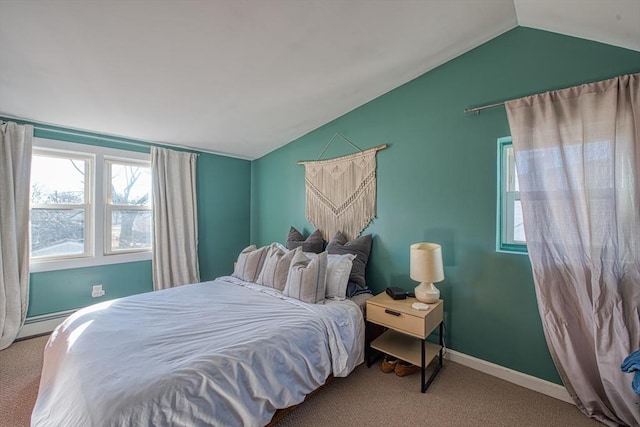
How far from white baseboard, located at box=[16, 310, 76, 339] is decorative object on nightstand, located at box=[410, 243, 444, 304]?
371cm

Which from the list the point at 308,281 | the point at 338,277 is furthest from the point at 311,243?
the point at 308,281

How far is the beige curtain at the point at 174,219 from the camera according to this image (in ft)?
11.3

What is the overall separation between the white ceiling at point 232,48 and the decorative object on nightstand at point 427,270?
1.68 meters

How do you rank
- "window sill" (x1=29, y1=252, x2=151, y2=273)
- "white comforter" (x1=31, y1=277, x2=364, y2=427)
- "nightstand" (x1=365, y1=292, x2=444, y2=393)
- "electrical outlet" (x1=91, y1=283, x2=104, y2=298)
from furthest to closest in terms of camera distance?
1. "electrical outlet" (x1=91, y1=283, x2=104, y2=298)
2. "window sill" (x1=29, y1=252, x2=151, y2=273)
3. "nightstand" (x1=365, y1=292, x2=444, y2=393)
4. "white comforter" (x1=31, y1=277, x2=364, y2=427)

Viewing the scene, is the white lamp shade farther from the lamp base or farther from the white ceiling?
the white ceiling

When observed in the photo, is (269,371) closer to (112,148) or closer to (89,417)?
(89,417)

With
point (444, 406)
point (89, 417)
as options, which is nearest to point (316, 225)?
point (444, 406)

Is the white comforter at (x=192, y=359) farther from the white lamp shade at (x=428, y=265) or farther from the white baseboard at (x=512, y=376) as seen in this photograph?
the white baseboard at (x=512, y=376)

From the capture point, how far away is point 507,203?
2.16 meters

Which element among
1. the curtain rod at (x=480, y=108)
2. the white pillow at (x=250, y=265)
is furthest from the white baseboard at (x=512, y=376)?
the curtain rod at (x=480, y=108)

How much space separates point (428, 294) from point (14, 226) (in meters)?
3.92

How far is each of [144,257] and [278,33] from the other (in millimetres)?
3151

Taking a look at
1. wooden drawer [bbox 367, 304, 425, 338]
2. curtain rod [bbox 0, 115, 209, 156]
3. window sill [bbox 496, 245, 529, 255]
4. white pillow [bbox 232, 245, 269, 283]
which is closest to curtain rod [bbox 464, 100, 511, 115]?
window sill [bbox 496, 245, 529, 255]

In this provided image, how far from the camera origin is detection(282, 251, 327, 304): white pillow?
2205mm
